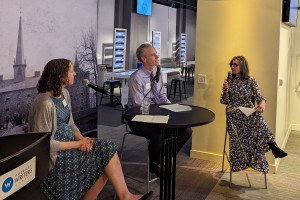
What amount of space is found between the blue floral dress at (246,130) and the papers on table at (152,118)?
1.15 m

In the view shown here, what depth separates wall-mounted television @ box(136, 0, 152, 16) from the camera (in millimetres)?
10734

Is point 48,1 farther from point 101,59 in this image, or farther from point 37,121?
point 101,59

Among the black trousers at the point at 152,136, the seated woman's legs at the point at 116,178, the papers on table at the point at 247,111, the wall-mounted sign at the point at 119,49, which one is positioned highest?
the wall-mounted sign at the point at 119,49

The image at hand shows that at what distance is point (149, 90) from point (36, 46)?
1.21 meters

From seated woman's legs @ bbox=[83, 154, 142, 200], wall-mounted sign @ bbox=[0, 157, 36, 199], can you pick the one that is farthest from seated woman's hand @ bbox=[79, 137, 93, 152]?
wall-mounted sign @ bbox=[0, 157, 36, 199]

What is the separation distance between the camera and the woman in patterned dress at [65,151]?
7.61 ft

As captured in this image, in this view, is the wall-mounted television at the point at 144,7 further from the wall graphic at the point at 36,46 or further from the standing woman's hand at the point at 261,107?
the standing woman's hand at the point at 261,107

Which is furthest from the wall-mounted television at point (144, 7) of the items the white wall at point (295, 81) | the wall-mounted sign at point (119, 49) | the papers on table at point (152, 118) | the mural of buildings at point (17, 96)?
the papers on table at point (152, 118)

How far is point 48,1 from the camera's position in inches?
113

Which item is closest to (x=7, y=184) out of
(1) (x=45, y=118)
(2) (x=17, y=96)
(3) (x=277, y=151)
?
(1) (x=45, y=118)

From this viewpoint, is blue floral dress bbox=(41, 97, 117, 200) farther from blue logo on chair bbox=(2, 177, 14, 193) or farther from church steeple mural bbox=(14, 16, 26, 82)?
blue logo on chair bbox=(2, 177, 14, 193)

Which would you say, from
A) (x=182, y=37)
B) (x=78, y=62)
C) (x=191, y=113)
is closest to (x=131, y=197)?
(x=191, y=113)

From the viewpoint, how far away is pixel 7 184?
88 centimetres

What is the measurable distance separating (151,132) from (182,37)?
11.4m
